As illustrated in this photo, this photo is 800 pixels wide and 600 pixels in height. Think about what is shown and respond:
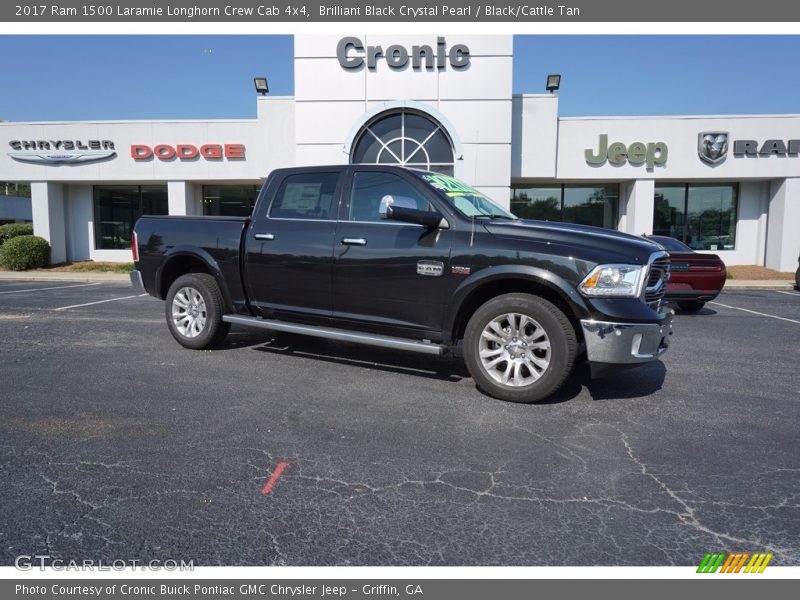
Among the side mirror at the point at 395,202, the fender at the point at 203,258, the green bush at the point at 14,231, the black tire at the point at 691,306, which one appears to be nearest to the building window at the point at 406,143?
the black tire at the point at 691,306

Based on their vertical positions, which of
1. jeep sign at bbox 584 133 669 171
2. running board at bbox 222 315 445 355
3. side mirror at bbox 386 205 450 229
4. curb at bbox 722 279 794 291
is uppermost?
jeep sign at bbox 584 133 669 171

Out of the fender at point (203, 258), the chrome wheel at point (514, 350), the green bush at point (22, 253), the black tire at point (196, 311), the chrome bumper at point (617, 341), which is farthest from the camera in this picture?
the green bush at point (22, 253)

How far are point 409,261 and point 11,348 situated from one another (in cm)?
505

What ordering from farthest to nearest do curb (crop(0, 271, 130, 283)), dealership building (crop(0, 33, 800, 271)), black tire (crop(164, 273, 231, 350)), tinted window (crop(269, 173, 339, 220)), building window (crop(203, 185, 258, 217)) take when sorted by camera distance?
building window (crop(203, 185, 258, 217)), curb (crop(0, 271, 130, 283)), dealership building (crop(0, 33, 800, 271)), black tire (crop(164, 273, 231, 350)), tinted window (crop(269, 173, 339, 220))

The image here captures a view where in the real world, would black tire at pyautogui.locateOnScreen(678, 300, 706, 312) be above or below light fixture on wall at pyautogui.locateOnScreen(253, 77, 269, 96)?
below

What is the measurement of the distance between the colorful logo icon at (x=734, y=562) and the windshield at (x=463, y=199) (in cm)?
327

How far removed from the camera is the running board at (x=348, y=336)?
16.3 feet

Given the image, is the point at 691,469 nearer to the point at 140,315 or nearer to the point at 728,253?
the point at 140,315

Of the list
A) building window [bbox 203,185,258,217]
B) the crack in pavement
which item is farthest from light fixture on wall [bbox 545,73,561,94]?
the crack in pavement

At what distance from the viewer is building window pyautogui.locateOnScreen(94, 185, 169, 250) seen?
2231cm

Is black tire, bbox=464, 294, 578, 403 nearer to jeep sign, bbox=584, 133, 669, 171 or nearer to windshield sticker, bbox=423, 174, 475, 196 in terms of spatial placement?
windshield sticker, bbox=423, 174, 475, 196

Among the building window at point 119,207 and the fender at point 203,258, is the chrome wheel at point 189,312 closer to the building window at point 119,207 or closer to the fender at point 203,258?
the fender at point 203,258

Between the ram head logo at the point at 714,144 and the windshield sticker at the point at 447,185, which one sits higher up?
the ram head logo at the point at 714,144

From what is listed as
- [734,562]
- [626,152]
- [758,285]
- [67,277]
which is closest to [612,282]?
[734,562]
